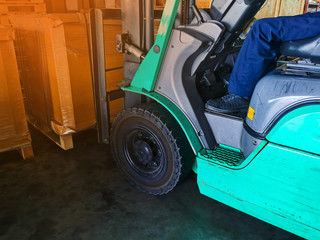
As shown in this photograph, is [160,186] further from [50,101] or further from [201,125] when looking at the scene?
[50,101]

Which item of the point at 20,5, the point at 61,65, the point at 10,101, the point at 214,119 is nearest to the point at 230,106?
the point at 214,119

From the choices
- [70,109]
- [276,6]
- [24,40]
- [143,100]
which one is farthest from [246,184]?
[276,6]

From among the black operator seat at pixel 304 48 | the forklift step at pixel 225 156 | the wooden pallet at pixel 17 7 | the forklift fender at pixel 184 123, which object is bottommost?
the forklift step at pixel 225 156

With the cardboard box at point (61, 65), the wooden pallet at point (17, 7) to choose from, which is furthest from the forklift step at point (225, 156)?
the wooden pallet at point (17, 7)

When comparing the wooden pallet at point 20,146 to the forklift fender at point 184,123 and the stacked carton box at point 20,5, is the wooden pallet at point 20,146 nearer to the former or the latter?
the stacked carton box at point 20,5

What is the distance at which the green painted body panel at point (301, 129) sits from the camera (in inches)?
59.6

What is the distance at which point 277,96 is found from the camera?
164 cm

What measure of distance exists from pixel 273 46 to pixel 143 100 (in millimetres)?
1258

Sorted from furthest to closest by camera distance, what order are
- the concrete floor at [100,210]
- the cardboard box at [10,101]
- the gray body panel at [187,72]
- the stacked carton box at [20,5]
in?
the stacked carton box at [20,5] → the cardboard box at [10,101] → the concrete floor at [100,210] → the gray body panel at [187,72]

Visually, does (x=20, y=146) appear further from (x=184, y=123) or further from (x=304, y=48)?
(x=304, y=48)

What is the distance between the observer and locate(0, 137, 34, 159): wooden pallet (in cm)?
289

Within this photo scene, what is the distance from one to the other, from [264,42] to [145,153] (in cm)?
127

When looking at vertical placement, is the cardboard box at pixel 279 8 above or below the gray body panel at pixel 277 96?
above

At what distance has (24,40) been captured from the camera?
3.24 meters
